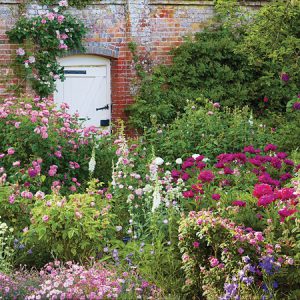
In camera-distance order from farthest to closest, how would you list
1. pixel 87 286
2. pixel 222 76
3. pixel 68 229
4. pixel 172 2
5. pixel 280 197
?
1. pixel 222 76
2. pixel 172 2
3. pixel 68 229
4. pixel 280 197
5. pixel 87 286

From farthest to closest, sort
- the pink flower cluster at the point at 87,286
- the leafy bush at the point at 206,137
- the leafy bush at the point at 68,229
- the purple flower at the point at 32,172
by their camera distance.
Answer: the leafy bush at the point at 206,137, the purple flower at the point at 32,172, the leafy bush at the point at 68,229, the pink flower cluster at the point at 87,286

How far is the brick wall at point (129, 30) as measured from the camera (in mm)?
13711

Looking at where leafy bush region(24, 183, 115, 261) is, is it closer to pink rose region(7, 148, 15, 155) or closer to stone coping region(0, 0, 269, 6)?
pink rose region(7, 148, 15, 155)

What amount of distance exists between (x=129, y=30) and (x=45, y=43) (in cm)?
160

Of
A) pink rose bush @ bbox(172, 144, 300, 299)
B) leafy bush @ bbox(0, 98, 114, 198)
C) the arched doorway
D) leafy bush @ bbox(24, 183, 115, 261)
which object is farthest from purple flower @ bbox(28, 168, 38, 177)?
the arched doorway

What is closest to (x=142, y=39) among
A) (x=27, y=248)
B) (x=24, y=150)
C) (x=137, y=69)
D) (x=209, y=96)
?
(x=137, y=69)

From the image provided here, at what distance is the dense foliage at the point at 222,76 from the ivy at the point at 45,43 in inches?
59.9

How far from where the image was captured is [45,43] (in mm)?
13312

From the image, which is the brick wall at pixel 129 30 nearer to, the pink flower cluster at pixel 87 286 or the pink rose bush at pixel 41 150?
the pink rose bush at pixel 41 150

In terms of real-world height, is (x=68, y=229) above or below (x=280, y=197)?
below

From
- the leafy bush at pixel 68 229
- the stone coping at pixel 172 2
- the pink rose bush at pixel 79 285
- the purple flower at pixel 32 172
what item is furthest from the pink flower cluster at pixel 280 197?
the stone coping at pixel 172 2

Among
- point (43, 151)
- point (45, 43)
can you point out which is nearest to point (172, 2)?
point (45, 43)

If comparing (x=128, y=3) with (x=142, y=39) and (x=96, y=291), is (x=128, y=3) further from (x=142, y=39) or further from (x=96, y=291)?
(x=96, y=291)

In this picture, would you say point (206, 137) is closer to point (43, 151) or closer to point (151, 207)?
point (43, 151)
